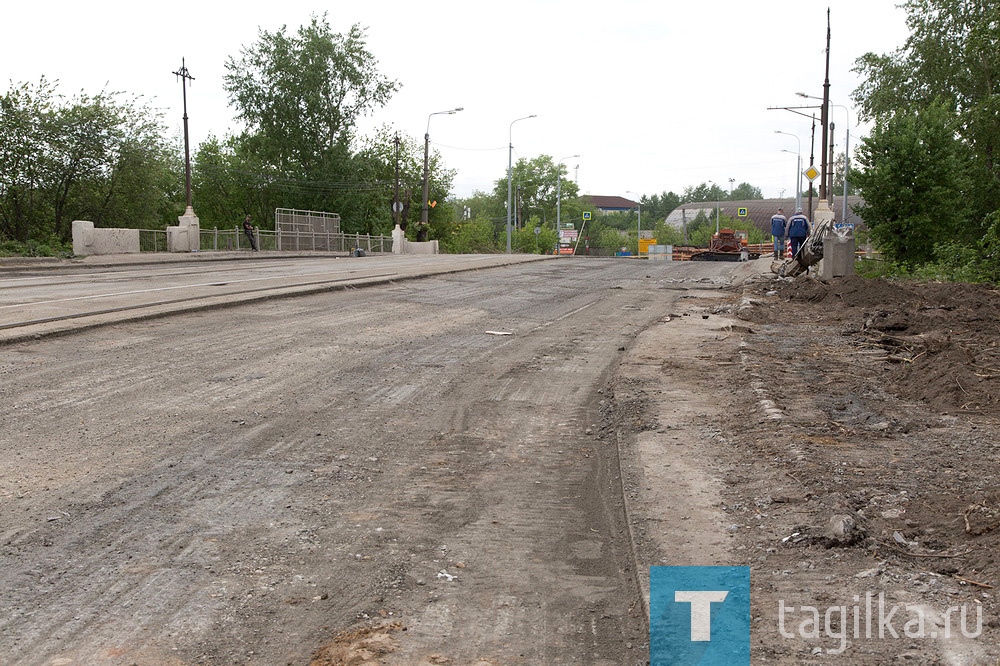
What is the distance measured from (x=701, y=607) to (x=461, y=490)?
77.1 inches

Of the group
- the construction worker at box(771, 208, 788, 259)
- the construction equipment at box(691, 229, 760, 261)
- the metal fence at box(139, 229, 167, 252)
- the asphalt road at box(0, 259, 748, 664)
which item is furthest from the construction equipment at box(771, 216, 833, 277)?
the construction equipment at box(691, 229, 760, 261)

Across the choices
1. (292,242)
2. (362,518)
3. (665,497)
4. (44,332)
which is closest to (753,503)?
(665,497)

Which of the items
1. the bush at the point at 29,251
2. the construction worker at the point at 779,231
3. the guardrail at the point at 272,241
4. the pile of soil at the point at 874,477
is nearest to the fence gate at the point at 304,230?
the guardrail at the point at 272,241

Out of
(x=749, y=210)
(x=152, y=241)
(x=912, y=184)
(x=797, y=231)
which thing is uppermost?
(x=749, y=210)

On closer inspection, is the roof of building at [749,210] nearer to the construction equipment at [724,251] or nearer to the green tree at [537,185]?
the green tree at [537,185]

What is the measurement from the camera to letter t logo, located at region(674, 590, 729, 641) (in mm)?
3361

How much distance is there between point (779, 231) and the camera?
28.4 metres

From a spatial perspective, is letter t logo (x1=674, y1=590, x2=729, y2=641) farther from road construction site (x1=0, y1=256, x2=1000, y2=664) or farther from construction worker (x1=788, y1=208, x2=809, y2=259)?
construction worker (x1=788, y1=208, x2=809, y2=259)

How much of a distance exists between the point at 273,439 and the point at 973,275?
20.2 meters

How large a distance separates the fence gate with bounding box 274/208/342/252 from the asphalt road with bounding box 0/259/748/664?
4274 centimetres

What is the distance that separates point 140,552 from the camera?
13.2ft

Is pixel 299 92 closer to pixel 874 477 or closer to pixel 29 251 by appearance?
pixel 29 251

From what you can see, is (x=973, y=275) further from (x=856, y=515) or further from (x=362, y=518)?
(x=362, y=518)

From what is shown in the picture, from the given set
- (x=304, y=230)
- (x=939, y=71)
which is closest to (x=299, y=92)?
(x=304, y=230)
